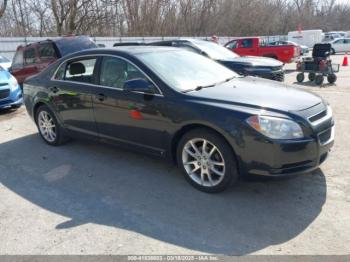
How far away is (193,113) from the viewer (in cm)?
357

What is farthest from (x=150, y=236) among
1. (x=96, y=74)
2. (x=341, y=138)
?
(x=341, y=138)

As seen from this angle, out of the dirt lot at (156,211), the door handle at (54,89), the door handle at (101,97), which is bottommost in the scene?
the dirt lot at (156,211)

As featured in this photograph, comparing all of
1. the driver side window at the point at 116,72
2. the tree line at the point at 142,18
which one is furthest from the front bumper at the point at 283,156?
the tree line at the point at 142,18

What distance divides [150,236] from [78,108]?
8.50ft

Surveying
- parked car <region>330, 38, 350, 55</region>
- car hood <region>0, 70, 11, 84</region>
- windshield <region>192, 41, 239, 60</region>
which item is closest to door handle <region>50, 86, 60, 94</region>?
car hood <region>0, 70, 11, 84</region>

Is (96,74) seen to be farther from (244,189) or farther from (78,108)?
(244,189)

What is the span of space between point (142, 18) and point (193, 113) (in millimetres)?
28000

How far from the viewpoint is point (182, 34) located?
34.2m

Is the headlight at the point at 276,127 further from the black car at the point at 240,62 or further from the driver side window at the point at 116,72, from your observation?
the black car at the point at 240,62

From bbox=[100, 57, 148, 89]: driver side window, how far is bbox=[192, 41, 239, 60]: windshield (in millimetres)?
5668

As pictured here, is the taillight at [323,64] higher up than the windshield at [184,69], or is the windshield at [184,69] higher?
the windshield at [184,69]

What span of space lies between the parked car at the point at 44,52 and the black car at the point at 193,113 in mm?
4503

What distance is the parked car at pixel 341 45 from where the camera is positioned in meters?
29.4

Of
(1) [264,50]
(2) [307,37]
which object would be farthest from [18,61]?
(2) [307,37]
